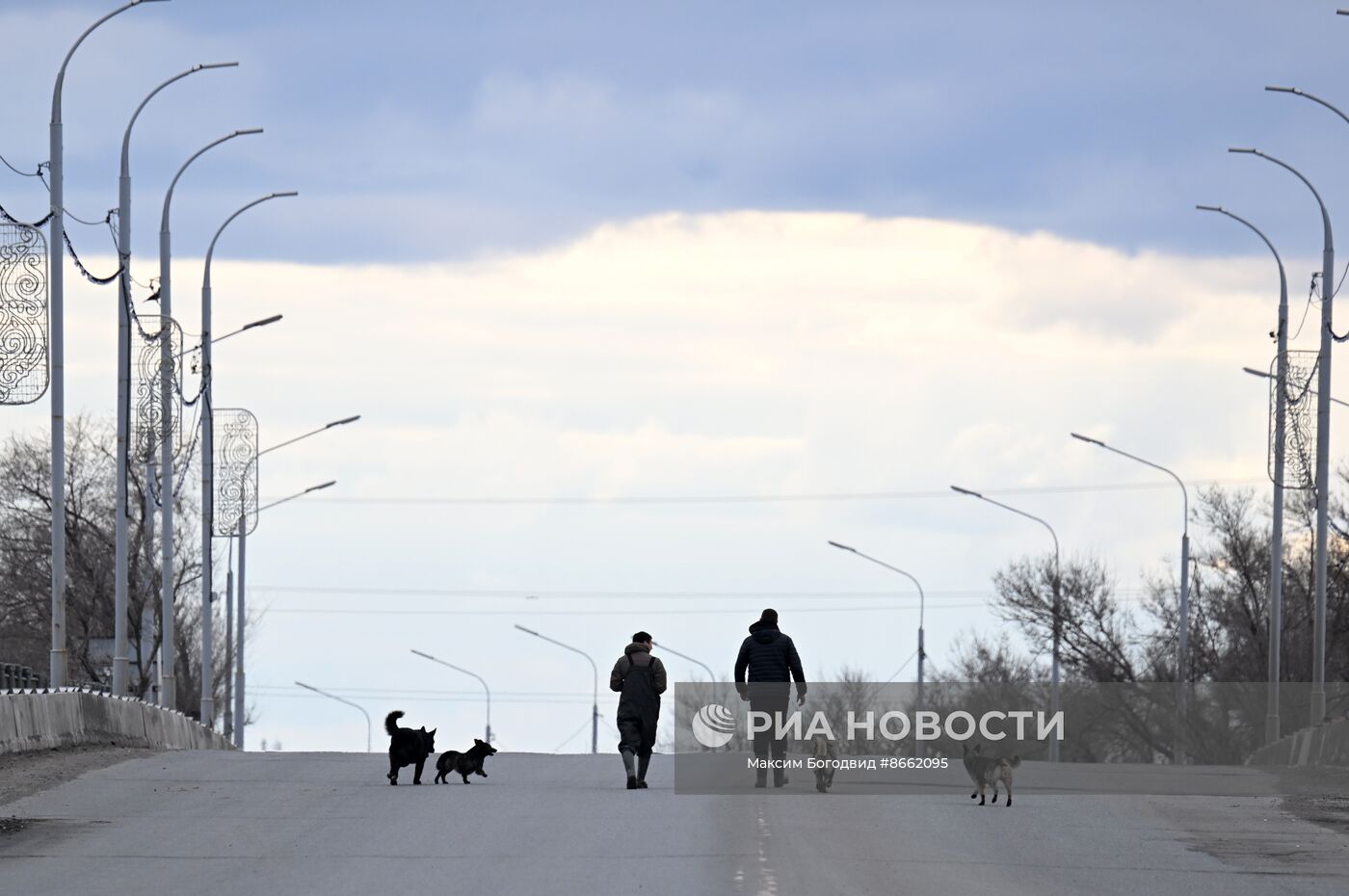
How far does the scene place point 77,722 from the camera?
30.2m

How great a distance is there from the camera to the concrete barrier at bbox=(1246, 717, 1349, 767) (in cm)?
3344

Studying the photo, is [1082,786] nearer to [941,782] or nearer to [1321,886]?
[941,782]

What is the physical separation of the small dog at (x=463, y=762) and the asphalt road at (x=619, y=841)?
0.31 meters

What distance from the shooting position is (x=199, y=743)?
43938mm

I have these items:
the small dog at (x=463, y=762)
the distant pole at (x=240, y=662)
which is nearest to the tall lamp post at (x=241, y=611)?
the distant pole at (x=240, y=662)

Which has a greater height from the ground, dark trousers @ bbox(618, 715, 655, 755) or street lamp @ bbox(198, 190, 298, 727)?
street lamp @ bbox(198, 190, 298, 727)

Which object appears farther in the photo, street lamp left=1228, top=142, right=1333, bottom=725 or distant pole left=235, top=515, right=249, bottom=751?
distant pole left=235, top=515, right=249, bottom=751

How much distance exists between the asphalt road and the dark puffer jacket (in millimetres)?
1210

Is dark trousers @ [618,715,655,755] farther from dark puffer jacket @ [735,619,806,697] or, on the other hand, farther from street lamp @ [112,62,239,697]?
street lamp @ [112,62,239,697]

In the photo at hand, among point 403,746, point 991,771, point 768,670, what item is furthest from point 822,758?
point 403,746

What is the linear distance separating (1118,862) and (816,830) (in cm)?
273

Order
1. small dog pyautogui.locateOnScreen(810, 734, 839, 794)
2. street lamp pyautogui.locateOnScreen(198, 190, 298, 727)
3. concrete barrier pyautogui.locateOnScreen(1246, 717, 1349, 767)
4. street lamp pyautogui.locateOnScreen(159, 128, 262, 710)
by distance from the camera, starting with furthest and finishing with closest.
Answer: street lamp pyautogui.locateOnScreen(198, 190, 298, 727)
street lamp pyautogui.locateOnScreen(159, 128, 262, 710)
concrete barrier pyautogui.locateOnScreen(1246, 717, 1349, 767)
small dog pyautogui.locateOnScreen(810, 734, 839, 794)

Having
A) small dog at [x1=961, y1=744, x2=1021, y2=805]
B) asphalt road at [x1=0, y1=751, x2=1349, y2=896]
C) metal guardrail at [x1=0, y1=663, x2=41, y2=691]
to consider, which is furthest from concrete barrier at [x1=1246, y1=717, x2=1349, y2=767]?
metal guardrail at [x1=0, y1=663, x2=41, y2=691]

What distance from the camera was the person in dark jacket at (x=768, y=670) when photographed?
77.9 ft
